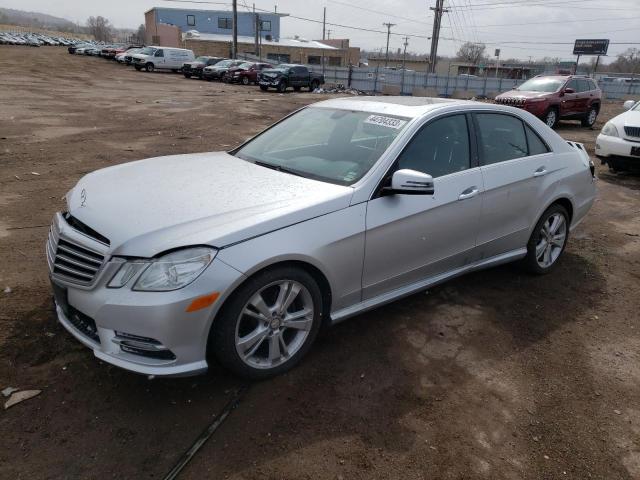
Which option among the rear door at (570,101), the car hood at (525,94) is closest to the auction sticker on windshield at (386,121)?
the car hood at (525,94)

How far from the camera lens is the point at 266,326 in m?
2.87

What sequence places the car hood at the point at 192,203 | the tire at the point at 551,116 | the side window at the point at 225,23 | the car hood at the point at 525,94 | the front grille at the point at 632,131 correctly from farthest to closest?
the side window at the point at 225,23, the tire at the point at 551,116, the car hood at the point at 525,94, the front grille at the point at 632,131, the car hood at the point at 192,203

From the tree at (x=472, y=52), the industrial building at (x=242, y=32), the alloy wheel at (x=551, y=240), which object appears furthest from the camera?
the tree at (x=472, y=52)

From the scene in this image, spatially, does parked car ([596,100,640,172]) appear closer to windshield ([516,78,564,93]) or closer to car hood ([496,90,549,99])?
car hood ([496,90,549,99])

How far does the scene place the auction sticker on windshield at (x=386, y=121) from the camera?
3.59 m

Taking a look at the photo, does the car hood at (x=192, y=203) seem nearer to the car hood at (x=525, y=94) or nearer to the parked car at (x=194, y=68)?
the car hood at (x=525, y=94)

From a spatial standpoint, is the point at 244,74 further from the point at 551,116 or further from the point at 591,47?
the point at 591,47

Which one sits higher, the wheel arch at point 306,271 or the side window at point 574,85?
the side window at point 574,85

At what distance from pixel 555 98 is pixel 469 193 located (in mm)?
13661

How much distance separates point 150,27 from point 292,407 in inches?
3360

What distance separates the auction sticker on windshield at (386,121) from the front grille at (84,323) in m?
2.37

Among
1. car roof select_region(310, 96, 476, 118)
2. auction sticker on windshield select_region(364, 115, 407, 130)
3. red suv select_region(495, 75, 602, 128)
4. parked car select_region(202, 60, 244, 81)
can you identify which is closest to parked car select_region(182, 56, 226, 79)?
parked car select_region(202, 60, 244, 81)


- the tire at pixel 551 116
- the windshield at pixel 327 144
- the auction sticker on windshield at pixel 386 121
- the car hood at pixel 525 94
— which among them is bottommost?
the tire at pixel 551 116

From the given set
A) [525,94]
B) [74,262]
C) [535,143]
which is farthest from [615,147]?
[74,262]
